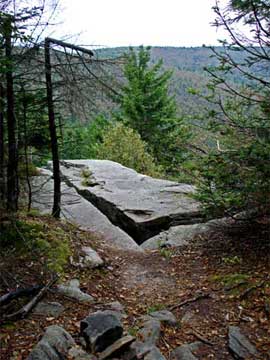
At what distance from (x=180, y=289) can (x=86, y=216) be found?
4433 mm

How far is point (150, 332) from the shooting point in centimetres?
416

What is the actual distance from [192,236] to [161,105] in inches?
698

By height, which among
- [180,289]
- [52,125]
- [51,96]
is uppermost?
[51,96]

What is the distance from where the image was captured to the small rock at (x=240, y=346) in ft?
12.9

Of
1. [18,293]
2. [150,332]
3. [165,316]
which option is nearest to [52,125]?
[18,293]

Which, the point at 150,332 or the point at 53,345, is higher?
the point at 53,345

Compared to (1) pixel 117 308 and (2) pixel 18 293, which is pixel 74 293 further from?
(2) pixel 18 293

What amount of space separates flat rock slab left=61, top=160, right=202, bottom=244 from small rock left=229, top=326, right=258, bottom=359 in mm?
3094

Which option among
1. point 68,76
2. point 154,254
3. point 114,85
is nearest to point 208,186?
point 154,254

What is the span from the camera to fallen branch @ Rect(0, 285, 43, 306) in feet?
13.6

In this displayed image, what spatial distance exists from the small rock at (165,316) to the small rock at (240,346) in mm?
→ 612

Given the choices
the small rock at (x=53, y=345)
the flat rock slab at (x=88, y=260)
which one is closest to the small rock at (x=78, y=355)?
the small rock at (x=53, y=345)

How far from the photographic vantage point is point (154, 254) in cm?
718

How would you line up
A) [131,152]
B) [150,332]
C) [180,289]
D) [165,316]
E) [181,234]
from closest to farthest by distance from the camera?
1. [150,332]
2. [165,316]
3. [180,289]
4. [181,234]
5. [131,152]
